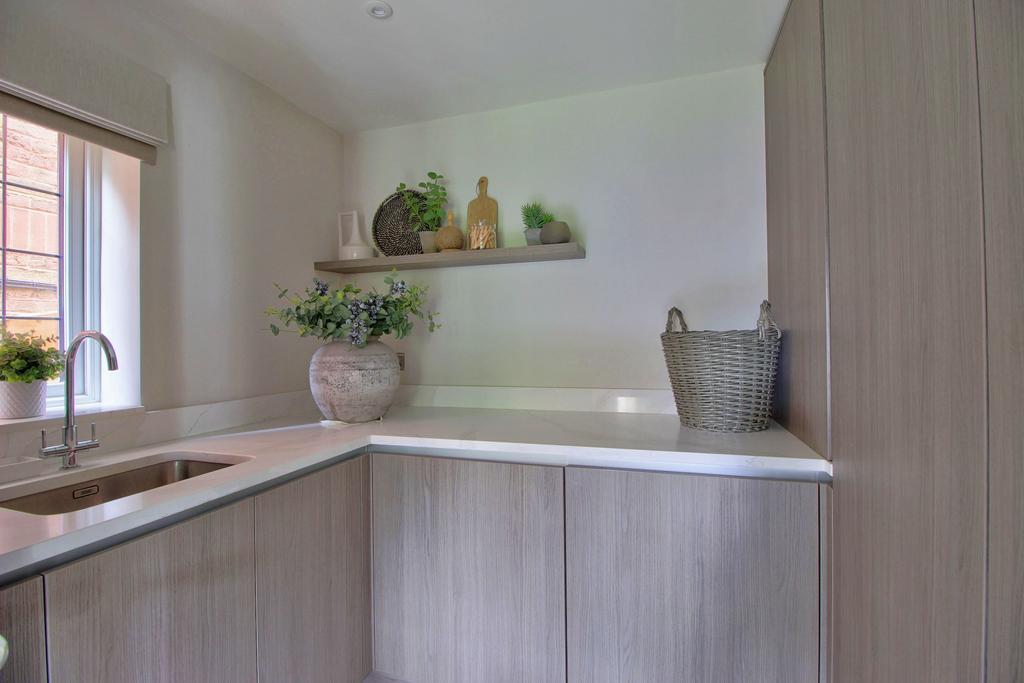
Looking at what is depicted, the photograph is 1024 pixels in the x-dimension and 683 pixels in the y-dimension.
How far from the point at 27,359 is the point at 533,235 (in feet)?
5.01

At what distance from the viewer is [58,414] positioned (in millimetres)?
1202

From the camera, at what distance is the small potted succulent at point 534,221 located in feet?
6.09

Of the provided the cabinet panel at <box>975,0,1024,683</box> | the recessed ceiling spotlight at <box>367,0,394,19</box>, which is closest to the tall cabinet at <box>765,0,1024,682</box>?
the cabinet panel at <box>975,0,1024,683</box>

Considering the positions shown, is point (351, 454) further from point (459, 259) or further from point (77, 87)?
point (77, 87)

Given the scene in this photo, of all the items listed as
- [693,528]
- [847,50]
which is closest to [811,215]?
[847,50]

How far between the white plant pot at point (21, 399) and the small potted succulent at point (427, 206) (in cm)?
129

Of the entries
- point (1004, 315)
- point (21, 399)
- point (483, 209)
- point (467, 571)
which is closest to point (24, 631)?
point (21, 399)

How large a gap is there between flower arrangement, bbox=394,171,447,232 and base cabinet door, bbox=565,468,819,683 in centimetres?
132

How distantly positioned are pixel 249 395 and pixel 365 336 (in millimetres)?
549

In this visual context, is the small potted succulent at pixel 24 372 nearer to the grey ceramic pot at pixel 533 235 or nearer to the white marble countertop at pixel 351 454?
the white marble countertop at pixel 351 454

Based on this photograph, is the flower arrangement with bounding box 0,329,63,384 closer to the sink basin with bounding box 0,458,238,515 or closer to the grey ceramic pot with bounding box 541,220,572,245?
the sink basin with bounding box 0,458,238,515

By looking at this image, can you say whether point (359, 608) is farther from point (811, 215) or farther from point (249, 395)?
point (811, 215)

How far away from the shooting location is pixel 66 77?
1176 mm

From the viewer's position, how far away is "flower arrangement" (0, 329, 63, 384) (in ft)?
3.61
